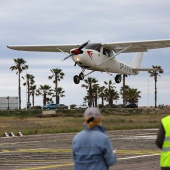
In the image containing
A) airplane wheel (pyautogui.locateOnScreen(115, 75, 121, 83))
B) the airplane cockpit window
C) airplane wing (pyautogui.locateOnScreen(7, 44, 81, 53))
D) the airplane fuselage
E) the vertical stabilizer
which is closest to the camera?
the airplane fuselage

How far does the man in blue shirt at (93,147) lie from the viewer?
6.31 meters

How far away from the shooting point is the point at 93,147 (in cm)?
637

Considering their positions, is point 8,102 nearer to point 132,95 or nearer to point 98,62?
point 132,95

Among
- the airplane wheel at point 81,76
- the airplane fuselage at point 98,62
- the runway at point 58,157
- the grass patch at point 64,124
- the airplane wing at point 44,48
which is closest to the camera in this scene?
the runway at point 58,157

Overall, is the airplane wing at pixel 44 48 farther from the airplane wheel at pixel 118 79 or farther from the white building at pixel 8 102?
the white building at pixel 8 102

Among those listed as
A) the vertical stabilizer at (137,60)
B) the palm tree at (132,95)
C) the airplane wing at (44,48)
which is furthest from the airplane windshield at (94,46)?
the palm tree at (132,95)

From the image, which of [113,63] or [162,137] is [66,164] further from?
[113,63]

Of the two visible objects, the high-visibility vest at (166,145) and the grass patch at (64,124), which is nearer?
the high-visibility vest at (166,145)

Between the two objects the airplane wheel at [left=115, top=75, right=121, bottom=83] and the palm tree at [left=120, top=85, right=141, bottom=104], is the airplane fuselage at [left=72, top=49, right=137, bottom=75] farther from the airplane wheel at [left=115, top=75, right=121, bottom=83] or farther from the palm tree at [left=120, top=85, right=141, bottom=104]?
the palm tree at [left=120, top=85, right=141, bottom=104]

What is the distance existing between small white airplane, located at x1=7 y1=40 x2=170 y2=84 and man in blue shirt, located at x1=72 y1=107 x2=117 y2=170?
35.5 meters

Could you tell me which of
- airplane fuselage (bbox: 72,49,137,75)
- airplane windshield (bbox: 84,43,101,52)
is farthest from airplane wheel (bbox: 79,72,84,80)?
airplane windshield (bbox: 84,43,101,52)

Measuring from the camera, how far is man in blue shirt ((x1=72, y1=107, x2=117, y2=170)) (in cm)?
631

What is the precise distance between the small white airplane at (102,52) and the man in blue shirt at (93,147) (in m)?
35.5


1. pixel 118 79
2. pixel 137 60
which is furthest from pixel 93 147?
pixel 137 60
